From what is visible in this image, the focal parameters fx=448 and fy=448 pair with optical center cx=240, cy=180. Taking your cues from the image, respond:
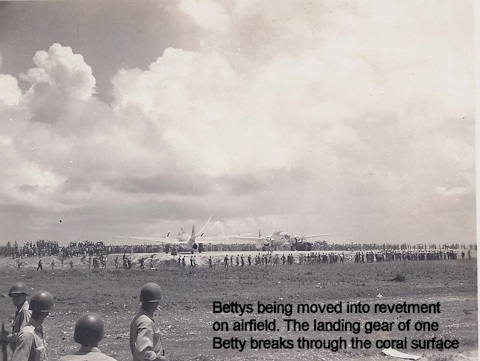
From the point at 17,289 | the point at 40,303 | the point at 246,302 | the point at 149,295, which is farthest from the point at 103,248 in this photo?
the point at 149,295

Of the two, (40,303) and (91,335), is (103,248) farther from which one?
(91,335)

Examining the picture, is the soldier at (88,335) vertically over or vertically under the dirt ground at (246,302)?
over

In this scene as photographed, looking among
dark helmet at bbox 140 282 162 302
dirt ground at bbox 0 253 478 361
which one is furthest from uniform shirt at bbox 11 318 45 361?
dirt ground at bbox 0 253 478 361

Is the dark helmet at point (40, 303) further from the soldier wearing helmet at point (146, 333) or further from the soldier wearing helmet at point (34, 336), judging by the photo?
the soldier wearing helmet at point (146, 333)

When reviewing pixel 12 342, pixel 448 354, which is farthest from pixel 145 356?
pixel 448 354

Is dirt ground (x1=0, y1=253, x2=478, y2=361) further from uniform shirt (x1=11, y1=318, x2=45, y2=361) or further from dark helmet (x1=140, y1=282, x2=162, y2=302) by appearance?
uniform shirt (x1=11, y1=318, x2=45, y2=361)

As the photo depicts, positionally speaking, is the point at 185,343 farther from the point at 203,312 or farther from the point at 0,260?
the point at 0,260

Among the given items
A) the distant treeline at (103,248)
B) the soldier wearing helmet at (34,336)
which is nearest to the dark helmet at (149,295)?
the soldier wearing helmet at (34,336)
